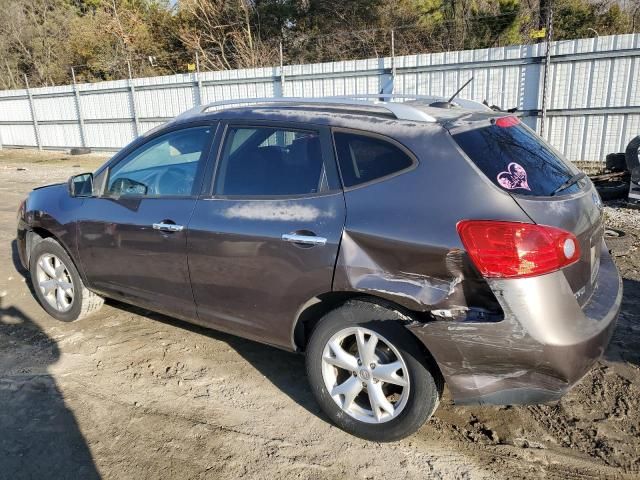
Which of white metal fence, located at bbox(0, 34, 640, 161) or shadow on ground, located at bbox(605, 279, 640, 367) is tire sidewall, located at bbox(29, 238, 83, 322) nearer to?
shadow on ground, located at bbox(605, 279, 640, 367)

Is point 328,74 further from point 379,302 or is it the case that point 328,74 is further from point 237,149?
point 379,302

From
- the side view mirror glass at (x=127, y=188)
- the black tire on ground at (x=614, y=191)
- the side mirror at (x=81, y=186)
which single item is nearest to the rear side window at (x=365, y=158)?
the side view mirror glass at (x=127, y=188)

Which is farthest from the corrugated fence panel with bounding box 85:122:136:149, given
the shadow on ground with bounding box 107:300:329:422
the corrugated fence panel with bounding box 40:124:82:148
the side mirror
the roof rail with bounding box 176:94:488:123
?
the roof rail with bounding box 176:94:488:123

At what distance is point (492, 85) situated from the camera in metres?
11.3

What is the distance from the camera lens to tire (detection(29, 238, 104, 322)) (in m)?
4.31

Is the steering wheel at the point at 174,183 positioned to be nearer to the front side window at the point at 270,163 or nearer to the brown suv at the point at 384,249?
the brown suv at the point at 384,249

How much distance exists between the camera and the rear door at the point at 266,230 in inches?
111

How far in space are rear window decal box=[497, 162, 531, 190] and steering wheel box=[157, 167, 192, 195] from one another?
6.45 ft

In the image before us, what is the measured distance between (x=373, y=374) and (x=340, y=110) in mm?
1483

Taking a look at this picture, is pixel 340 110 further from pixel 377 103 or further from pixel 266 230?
pixel 266 230

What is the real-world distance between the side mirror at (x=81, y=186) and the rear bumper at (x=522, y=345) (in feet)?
9.51

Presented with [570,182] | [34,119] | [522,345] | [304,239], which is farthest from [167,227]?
[34,119]

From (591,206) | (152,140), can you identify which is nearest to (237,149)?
(152,140)

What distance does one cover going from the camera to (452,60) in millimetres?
11531
